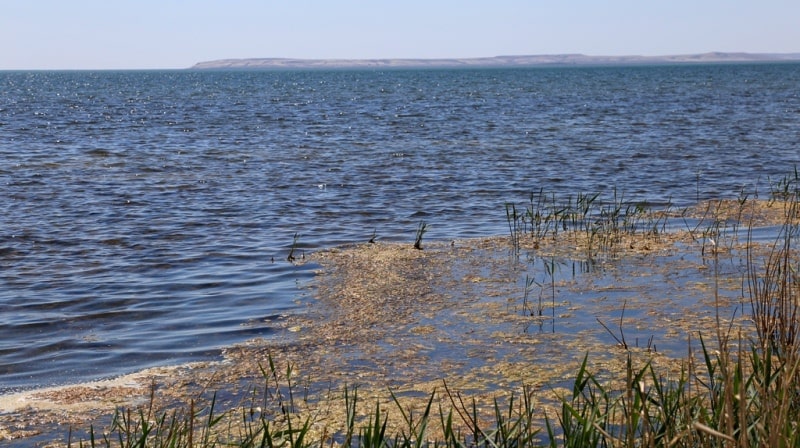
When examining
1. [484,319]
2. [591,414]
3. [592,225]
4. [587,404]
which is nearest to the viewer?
[591,414]

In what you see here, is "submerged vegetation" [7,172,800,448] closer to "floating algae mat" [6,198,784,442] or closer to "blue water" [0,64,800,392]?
"floating algae mat" [6,198,784,442]

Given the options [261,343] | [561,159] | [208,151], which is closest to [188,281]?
[261,343]

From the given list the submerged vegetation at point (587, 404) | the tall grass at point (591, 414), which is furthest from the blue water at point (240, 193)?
the tall grass at point (591, 414)

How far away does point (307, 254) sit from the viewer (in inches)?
463

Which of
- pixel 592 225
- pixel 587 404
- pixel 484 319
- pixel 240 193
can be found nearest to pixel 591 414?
pixel 587 404

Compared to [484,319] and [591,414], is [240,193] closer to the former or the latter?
[484,319]

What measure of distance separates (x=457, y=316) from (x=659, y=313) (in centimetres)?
171

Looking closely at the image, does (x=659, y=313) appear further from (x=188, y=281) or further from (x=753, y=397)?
(x=188, y=281)

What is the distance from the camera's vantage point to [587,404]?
4.82m

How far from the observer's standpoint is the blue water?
8789mm

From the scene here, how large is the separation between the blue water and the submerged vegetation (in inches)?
69.9

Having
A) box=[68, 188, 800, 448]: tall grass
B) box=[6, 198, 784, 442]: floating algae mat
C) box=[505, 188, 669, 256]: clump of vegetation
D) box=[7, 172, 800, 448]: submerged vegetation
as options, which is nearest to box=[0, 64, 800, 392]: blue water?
box=[6, 198, 784, 442]: floating algae mat

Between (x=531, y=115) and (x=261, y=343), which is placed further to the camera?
(x=531, y=115)

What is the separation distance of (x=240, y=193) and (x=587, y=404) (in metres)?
13.3
